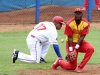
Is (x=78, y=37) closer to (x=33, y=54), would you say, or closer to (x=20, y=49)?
(x=33, y=54)

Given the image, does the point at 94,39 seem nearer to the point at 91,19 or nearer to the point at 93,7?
the point at 91,19

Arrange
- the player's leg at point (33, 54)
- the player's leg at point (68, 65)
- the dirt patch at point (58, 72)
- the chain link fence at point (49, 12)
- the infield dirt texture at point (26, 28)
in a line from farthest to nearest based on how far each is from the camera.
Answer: the chain link fence at point (49, 12), the player's leg at point (33, 54), the player's leg at point (68, 65), the infield dirt texture at point (26, 28), the dirt patch at point (58, 72)

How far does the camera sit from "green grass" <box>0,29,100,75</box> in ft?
35.8

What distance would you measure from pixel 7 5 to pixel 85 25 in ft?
52.7

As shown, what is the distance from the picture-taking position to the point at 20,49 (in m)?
14.2

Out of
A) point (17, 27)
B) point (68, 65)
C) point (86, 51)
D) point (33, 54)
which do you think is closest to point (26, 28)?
point (17, 27)

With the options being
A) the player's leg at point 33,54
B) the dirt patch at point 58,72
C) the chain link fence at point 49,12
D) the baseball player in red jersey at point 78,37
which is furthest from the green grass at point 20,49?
the chain link fence at point 49,12

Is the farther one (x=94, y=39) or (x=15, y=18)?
(x=15, y=18)

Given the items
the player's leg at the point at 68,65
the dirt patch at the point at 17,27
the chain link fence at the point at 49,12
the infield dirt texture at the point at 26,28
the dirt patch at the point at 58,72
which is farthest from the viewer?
the chain link fence at the point at 49,12

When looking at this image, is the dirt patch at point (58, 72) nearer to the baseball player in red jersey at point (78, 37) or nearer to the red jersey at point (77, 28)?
the baseball player in red jersey at point (78, 37)

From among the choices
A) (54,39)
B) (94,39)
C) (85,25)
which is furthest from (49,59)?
(94,39)

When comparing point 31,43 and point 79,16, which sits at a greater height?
point 79,16

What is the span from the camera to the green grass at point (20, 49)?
10.9m

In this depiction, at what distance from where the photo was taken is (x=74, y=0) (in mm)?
26328
